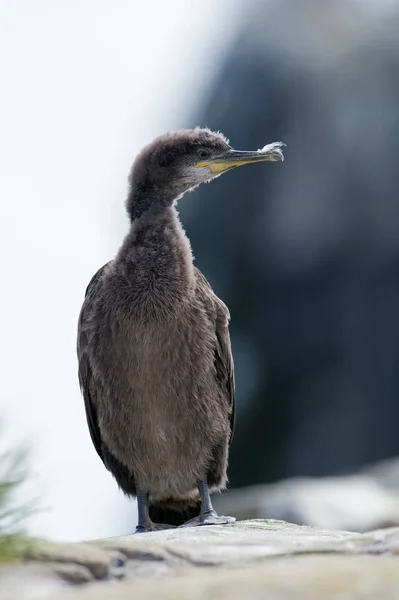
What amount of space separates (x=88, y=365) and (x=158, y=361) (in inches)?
22.7

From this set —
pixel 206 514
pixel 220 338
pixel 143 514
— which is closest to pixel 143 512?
pixel 143 514

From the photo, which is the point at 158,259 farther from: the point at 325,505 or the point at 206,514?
the point at 325,505

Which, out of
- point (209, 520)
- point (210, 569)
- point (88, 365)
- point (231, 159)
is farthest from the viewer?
point (231, 159)

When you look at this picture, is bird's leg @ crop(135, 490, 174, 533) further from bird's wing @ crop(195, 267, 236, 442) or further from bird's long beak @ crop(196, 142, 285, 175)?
bird's long beak @ crop(196, 142, 285, 175)

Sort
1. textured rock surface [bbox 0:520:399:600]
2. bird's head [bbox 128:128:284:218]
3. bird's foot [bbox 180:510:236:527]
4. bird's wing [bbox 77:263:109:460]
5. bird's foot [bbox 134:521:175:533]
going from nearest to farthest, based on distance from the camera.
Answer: textured rock surface [bbox 0:520:399:600], bird's foot [bbox 180:510:236:527], bird's foot [bbox 134:521:175:533], bird's wing [bbox 77:263:109:460], bird's head [bbox 128:128:284:218]

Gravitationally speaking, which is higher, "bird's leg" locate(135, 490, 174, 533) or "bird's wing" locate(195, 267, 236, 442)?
"bird's wing" locate(195, 267, 236, 442)

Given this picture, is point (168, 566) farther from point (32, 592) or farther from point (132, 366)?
point (132, 366)

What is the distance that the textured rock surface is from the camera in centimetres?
277

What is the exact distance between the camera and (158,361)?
579 centimetres

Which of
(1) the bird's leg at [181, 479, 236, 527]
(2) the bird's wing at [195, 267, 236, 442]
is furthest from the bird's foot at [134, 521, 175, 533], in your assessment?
(2) the bird's wing at [195, 267, 236, 442]

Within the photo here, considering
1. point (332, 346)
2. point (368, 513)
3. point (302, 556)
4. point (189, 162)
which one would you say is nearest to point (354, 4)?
point (332, 346)

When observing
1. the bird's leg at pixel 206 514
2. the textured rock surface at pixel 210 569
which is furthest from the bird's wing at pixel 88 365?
the textured rock surface at pixel 210 569

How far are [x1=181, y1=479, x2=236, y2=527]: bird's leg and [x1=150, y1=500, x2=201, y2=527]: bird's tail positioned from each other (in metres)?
0.24

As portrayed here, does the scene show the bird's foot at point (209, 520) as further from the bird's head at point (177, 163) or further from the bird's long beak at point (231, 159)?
the bird's long beak at point (231, 159)
